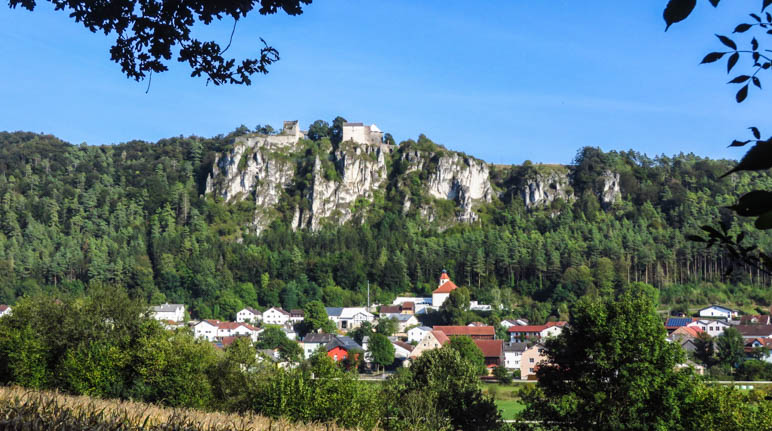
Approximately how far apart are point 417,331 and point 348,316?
40.3 feet

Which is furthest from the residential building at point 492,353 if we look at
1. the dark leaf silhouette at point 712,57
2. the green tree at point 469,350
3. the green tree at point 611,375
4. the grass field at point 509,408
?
the dark leaf silhouette at point 712,57

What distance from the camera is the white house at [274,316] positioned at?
98875 mm

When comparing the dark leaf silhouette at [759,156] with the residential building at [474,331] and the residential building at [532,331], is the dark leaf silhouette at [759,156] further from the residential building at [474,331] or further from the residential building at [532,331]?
the residential building at [474,331]

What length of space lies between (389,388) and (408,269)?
271 ft

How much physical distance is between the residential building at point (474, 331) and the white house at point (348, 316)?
545 inches

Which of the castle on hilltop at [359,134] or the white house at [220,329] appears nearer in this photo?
the white house at [220,329]

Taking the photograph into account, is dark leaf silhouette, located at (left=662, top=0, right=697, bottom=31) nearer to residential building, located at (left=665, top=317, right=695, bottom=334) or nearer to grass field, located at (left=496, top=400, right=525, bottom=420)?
grass field, located at (left=496, top=400, right=525, bottom=420)

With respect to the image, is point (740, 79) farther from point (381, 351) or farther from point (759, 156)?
point (381, 351)

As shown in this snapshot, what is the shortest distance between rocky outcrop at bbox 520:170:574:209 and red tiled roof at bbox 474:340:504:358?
79605mm

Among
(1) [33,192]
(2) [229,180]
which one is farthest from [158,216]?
(1) [33,192]

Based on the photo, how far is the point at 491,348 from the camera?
7144 centimetres

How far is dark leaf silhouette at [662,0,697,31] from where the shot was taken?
7.95 ft

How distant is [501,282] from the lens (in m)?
110

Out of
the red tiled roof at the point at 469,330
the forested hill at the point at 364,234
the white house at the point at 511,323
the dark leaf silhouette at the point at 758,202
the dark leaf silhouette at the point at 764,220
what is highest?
the forested hill at the point at 364,234
